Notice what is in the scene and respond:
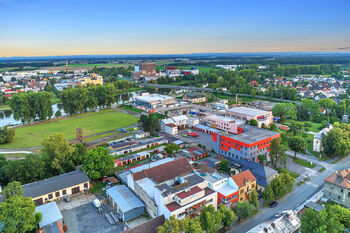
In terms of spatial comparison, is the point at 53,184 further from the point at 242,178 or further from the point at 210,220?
the point at 242,178

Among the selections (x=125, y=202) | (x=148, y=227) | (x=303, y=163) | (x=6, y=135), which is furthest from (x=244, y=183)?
(x=6, y=135)

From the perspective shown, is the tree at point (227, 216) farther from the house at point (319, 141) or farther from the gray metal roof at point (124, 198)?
the house at point (319, 141)

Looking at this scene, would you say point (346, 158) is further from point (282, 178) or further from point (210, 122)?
point (210, 122)

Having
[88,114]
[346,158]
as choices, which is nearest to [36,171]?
[88,114]

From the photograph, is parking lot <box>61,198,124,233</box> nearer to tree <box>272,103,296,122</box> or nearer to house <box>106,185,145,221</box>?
house <box>106,185,145,221</box>

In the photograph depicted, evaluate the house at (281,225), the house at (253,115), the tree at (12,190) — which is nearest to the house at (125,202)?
the tree at (12,190)
